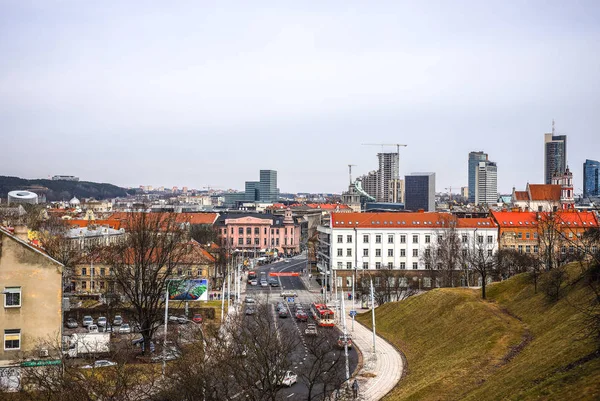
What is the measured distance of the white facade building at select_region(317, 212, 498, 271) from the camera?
83.8 m

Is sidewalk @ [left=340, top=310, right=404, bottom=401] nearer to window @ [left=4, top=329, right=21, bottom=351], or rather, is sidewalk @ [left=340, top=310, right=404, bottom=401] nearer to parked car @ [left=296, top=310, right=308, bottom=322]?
parked car @ [left=296, top=310, right=308, bottom=322]

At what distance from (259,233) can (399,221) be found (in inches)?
2163

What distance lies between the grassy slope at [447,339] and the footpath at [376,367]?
704 mm

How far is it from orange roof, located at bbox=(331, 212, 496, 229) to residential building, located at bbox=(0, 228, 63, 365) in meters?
56.2

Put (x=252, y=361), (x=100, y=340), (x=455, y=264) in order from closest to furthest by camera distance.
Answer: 1. (x=252, y=361)
2. (x=100, y=340)
3. (x=455, y=264)

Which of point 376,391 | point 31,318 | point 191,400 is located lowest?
point 376,391

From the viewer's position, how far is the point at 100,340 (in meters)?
39.6

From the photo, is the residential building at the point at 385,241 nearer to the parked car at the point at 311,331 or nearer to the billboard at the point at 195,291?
the billboard at the point at 195,291

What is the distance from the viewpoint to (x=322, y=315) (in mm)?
55781

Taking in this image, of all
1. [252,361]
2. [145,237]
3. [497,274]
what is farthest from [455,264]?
[252,361]

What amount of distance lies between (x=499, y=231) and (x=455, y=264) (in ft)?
50.0

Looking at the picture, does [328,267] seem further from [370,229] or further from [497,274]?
[497,274]

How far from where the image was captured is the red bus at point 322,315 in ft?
171

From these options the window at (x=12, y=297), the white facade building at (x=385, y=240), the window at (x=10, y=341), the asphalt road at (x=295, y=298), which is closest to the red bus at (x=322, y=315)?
the asphalt road at (x=295, y=298)
